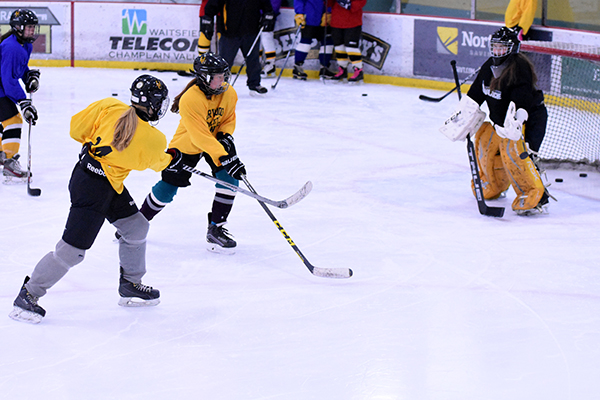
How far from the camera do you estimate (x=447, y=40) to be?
25.3ft

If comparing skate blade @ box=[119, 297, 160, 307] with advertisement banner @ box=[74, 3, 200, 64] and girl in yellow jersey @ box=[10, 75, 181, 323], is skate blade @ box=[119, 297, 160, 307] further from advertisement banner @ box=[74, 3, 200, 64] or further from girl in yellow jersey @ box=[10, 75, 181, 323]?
advertisement banner @ box=[74, 3, 200, 64]

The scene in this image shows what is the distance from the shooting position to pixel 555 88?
5.30 metres

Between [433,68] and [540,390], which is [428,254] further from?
[433,68]

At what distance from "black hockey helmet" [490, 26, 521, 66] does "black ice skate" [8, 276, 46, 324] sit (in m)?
2.53

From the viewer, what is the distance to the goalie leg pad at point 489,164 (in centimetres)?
409

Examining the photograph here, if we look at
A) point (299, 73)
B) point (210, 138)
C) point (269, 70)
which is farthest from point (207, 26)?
point (210, 138)

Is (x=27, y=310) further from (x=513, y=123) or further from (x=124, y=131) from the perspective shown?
(x=513, y=123)

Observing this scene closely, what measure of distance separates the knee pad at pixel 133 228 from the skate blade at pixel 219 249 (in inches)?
29.2

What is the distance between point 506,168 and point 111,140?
2318mm

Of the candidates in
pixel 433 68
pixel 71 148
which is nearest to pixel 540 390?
pixel 71 148

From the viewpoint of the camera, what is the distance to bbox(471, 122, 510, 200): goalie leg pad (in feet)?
13.4

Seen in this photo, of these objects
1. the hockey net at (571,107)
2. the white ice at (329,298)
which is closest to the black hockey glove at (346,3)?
the hockey net at (571,107)

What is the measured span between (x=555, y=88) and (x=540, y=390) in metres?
3.61

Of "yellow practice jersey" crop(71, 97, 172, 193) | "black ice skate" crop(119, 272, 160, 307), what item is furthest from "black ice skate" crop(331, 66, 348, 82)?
"yellow practice jersey" crop(71, 97, 172, 193)
